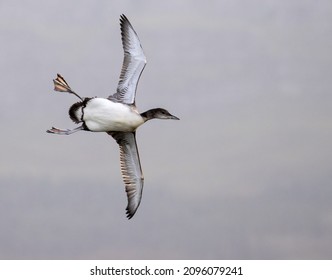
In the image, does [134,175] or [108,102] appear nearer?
[108,102]

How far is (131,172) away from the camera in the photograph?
27.5m

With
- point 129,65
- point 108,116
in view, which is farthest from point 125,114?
point 129,65

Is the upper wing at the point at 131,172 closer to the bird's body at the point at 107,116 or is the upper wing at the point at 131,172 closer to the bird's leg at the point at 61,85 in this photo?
the bird's body at the point at 107,116

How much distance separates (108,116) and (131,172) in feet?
8.05

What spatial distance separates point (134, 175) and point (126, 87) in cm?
260

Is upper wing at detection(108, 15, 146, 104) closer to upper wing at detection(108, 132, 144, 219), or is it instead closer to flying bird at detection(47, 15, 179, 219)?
flying bird at detection(47, 15, 179, 219)

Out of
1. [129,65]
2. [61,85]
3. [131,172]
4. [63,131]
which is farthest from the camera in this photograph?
[131,172]

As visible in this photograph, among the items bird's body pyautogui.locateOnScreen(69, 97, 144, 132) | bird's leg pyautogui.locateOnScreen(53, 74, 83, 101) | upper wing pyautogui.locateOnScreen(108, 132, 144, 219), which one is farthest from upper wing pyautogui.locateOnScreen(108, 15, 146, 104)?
upper wing pyautogui.locateOnScreen(108, 132, 144, 219)

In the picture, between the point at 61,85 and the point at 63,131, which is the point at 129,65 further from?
the point at 63,131

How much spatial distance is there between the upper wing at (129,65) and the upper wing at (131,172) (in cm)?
142
